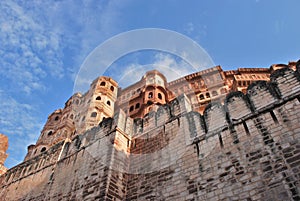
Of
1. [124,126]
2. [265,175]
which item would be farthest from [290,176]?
[124,126]

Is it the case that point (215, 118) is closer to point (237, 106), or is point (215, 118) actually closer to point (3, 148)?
point (237, 106)

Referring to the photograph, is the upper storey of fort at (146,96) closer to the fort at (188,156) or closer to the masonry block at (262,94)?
the fort at (188,156)

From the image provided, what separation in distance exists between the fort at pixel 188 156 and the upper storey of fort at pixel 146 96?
18.7 meters

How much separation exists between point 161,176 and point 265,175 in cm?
302

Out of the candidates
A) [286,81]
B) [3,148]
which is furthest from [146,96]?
[286,81]

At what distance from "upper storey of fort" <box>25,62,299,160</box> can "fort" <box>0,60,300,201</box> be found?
18695 millimetres

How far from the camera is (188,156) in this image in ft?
24.0

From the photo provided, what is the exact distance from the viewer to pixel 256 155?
598 cm

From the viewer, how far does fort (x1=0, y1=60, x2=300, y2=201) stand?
225 inches

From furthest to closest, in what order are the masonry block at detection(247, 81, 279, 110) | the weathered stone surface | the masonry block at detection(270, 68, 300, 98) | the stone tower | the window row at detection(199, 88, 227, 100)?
the window row at detection(199, 88, 227, 100) < the stone tower < the weathered stone surface < the masonry block at detection(247, 81, 279, 110) < the masonry block at detection(270, 68, 300, 98)

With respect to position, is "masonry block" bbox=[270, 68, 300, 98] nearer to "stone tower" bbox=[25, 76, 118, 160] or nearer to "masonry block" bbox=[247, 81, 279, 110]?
"masonry block" bbox=[247, 81, 279, 110]

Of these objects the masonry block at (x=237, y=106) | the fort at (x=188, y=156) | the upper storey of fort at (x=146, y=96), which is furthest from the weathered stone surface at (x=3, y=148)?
the masonry block at (x=237, y=106)

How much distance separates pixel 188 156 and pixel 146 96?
2459cm

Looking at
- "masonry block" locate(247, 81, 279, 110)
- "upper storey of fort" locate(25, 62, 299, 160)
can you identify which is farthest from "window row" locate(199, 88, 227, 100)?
"masonry block" locate(247, 81, 279, 110)
